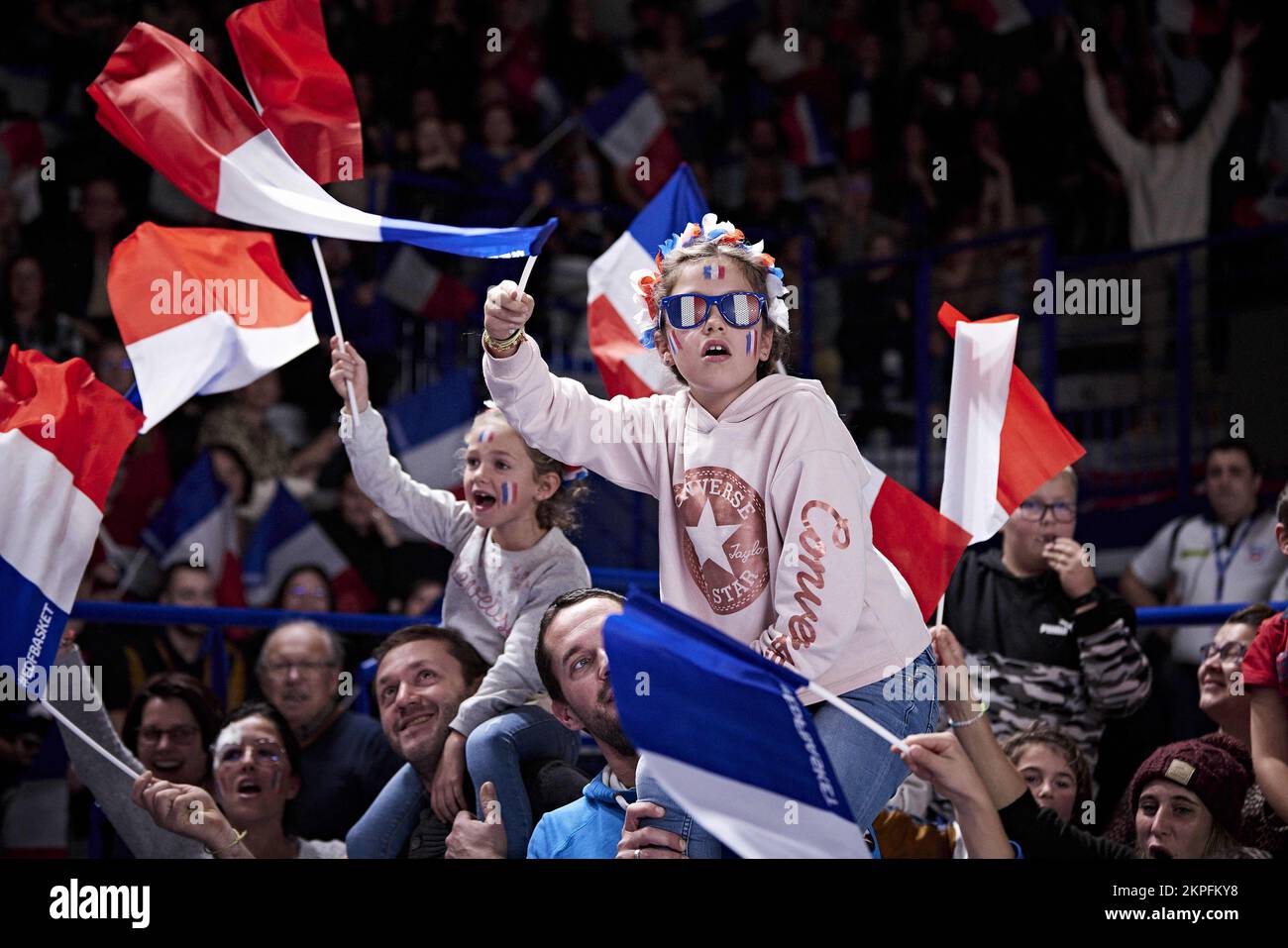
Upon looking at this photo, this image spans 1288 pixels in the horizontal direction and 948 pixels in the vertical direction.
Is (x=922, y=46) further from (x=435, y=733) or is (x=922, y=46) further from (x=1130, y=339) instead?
(x=435, y=733)

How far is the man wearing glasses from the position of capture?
171 inches

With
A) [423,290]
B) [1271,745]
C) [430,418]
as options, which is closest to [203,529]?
[430,418]

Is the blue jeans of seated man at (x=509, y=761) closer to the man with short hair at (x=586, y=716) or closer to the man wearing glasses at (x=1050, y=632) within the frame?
the man with short hair at (x=586, y=716)

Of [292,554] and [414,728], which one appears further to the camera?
[292,554]

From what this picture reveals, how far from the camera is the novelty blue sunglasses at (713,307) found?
3191 millimetres

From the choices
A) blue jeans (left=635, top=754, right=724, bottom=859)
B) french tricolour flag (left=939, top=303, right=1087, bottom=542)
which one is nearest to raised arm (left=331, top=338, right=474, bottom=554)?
french tricolour flag (left=939, top=303, right=1087, bottom=542)

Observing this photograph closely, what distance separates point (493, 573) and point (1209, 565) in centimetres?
300

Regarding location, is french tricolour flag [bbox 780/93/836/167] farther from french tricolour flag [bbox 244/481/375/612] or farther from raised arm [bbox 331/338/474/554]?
raised arm [bbox 331/338/474/554]

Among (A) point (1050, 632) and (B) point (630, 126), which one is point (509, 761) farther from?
(B) point (630, 126)

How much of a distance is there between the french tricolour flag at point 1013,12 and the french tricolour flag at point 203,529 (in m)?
5.49

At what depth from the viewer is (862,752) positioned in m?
2.99

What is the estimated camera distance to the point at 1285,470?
7.13m

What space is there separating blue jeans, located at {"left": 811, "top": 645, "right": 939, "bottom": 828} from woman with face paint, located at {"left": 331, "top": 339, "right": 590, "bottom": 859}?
939 mm

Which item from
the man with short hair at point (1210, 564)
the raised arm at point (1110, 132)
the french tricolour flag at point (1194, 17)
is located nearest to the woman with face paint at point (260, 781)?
the man with short hair at point (1210, 564)
